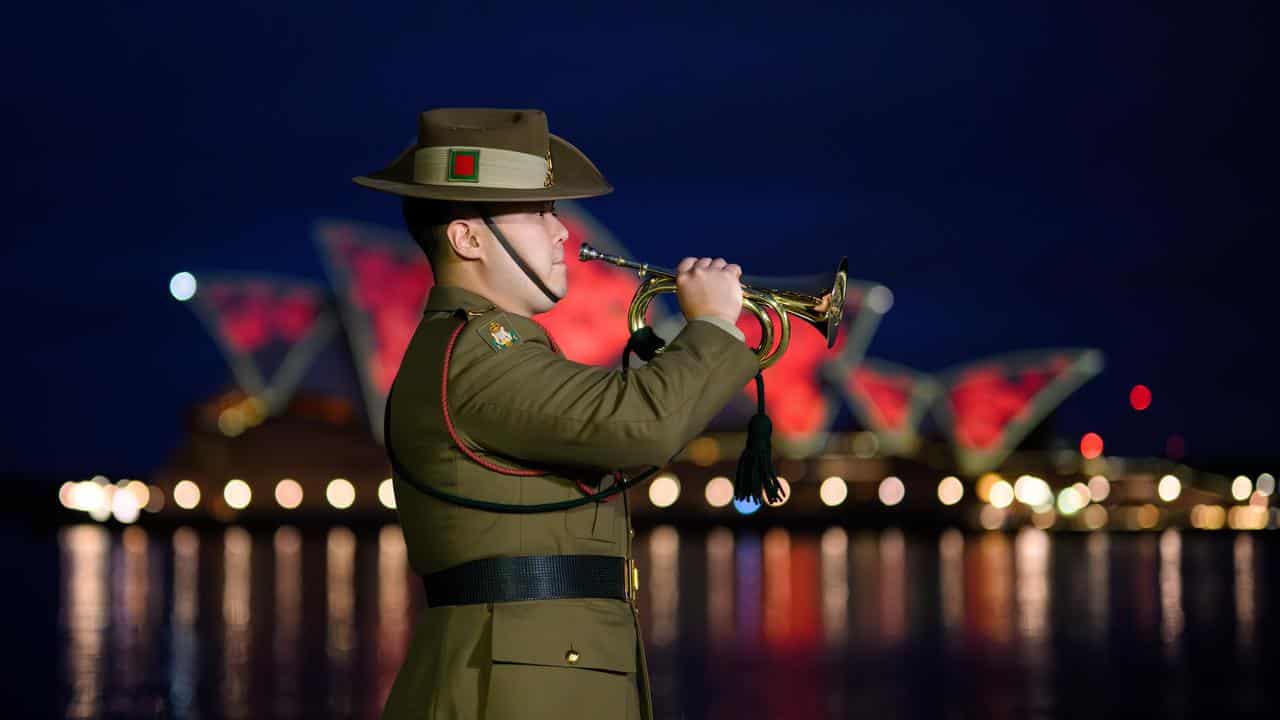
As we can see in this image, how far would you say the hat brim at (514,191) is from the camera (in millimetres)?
3041

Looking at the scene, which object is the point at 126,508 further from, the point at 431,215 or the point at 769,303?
the point at 769,303

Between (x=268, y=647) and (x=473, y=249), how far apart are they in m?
14.5

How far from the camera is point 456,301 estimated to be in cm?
315

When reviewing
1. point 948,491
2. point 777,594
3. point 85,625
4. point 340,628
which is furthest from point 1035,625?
point 948,491

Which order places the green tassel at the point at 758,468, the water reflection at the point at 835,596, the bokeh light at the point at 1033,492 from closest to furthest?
the green tassel at the point at 758,468 → the water reflection at the point at 835,596 → the bokeh light at the point at 1033,492

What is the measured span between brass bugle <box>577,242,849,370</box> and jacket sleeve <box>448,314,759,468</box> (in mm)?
163

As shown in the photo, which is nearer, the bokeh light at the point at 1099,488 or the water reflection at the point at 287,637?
the water reflection at the point at 287,637

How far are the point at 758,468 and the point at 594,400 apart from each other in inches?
22.7

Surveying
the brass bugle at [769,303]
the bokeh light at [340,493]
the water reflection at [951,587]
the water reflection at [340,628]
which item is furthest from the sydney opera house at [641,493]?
the brass bugle at [769,303]

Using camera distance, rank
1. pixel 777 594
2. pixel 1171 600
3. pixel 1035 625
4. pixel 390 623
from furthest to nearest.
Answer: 1. pixel 777 594
2. pixel 1171 600
3. pixel 1035 625
4. pixel 390 623

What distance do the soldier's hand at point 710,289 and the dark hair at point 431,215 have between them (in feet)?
1.32

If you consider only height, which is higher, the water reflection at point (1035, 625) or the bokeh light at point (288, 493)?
the bokeh light at point (288, 493)

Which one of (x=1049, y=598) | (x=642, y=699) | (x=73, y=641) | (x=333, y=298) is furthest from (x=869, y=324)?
(x=642, y=699)

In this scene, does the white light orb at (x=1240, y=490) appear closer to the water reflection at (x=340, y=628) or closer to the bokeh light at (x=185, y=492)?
the bokeh light at (x=185, y=492)
